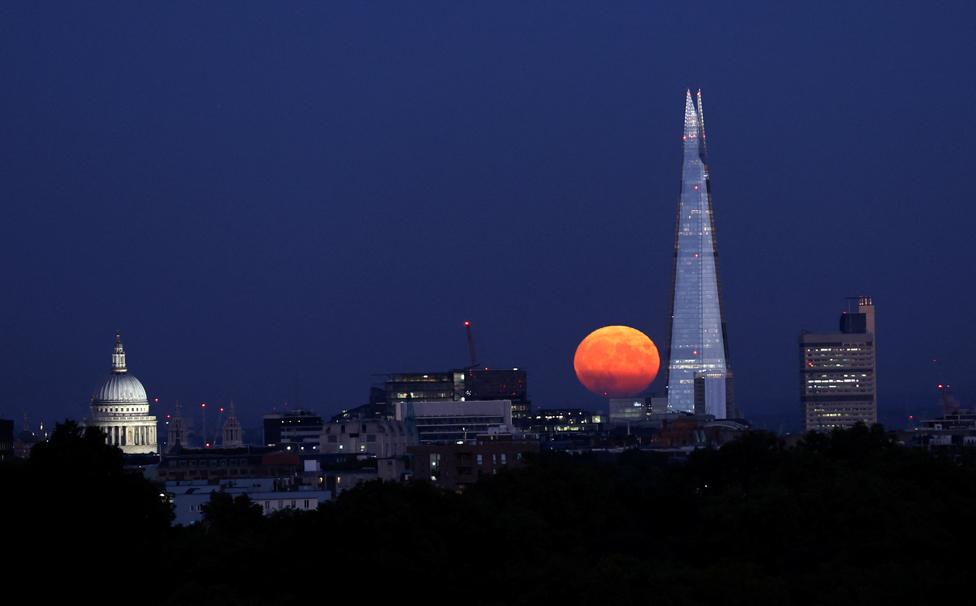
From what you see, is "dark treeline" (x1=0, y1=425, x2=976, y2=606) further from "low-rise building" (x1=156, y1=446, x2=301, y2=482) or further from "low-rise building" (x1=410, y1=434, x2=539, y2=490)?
"low-rise building" (x1=156, y1=446, x2=301, y2=482)

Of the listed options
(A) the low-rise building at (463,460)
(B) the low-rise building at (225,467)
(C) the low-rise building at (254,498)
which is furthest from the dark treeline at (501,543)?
(B) the low-rise building at (225,467)

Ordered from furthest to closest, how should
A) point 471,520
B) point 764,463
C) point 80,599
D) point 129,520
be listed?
point 764,463 < point 471,520 < point 129,520 < point 80,599

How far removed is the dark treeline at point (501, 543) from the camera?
63031 millimetres

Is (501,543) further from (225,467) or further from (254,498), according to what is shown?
(225,467)

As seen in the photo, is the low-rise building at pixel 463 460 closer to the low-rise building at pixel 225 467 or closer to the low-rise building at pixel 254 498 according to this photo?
the low-rise building at pixel 254 498

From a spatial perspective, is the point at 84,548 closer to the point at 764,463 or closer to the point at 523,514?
the point at 523,514

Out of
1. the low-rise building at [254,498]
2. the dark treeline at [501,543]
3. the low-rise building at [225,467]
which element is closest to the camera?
the dark treeline at [501,543]

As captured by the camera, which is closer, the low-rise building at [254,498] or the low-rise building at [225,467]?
the low-rise building at [254,498]

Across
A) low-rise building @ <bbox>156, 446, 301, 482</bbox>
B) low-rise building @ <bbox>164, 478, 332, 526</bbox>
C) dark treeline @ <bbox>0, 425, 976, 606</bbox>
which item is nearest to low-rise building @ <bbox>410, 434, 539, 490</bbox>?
low-rise building @ <bbox>164, 478, 332, 526</bbox>

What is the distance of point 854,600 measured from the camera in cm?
6306

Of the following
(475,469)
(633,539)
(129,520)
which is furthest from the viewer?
(475,469)

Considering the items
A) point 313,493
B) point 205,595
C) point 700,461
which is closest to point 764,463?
point 700,461

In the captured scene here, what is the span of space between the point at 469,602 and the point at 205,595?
9798 millimetres

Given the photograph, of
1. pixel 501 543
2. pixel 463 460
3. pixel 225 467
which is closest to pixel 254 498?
pixel 463 460
